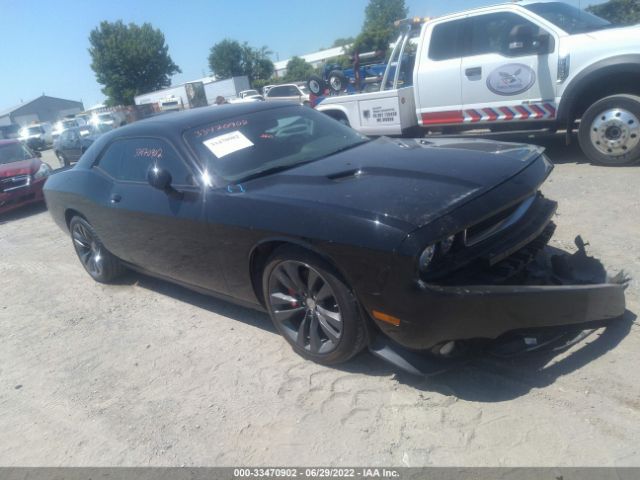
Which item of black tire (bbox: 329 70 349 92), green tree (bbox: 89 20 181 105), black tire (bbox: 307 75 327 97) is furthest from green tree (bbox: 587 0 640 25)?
green tree (bbox: 89 20 181 105)

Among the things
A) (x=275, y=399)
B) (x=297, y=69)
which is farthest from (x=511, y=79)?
(x=297, y=69)

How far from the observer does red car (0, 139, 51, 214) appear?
936 cm

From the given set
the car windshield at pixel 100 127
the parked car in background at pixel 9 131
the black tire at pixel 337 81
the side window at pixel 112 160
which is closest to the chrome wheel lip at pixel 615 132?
the side window at pixel 112 160

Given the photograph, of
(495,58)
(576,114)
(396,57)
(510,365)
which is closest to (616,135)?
(576,114)

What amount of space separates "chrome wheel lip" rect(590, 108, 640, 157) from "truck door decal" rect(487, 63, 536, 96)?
0.97 metres

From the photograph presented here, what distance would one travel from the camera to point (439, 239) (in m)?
2.34

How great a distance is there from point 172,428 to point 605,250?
3405 millimetres

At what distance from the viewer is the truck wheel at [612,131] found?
5.71m

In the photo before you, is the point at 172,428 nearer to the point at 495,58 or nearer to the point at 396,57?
the point at 495,58

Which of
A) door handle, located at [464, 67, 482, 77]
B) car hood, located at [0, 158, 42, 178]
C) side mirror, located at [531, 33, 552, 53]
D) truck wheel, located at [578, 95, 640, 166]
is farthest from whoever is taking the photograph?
car hood, located at [0, 158, 42, 178]

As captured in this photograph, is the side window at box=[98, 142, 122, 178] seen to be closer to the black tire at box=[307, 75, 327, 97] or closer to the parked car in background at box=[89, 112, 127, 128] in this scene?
the black tire at box=[307, 75, 327, 97]

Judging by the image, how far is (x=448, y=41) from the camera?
704 cm

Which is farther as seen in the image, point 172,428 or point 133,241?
point 133,241

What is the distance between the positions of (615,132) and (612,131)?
3 centimetres
